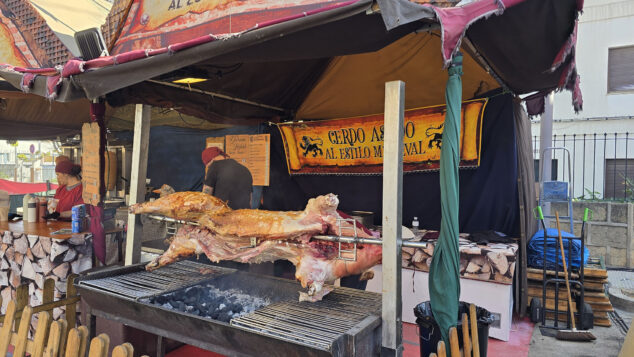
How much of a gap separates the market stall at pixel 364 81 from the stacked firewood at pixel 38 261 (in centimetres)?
76

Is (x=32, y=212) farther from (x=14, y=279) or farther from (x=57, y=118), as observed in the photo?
(x=57, y=118)

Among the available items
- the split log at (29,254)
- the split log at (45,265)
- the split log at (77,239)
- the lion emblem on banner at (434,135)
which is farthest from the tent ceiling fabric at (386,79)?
the split log at (29,254)

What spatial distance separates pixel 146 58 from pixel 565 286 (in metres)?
5.11

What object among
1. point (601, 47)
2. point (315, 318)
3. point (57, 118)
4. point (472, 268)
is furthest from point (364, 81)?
point (601, 47)

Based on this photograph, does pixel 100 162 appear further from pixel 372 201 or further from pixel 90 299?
pixel 372 201

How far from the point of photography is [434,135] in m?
4.81

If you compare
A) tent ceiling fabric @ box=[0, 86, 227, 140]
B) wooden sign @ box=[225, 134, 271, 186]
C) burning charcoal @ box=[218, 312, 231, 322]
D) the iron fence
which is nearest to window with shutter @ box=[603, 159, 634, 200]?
the iron fence

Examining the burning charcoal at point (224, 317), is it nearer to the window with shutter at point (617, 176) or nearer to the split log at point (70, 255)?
the split log at point (70, 255)

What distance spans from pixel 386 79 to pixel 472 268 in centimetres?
→ 249

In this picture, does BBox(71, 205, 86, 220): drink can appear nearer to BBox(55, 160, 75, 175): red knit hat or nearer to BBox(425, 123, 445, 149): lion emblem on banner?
BBox(55, 160, 75, 175): red knit hat

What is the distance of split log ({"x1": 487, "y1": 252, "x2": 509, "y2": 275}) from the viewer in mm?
3803

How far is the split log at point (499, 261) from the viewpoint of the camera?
3.80 meters

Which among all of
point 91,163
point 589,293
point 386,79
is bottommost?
point 589,293

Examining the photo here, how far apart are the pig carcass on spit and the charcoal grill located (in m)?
0.20
